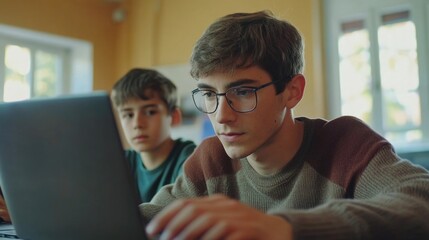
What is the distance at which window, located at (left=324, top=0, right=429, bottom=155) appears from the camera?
2.70 meters

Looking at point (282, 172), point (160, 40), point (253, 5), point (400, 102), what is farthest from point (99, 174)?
point (160, 40)

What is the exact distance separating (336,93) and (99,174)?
2465 millimetres

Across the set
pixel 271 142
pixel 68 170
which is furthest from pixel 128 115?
pixel 68 170

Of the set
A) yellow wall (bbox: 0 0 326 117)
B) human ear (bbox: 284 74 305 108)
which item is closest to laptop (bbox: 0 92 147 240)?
human ear (bbox: 284 74 305 108)

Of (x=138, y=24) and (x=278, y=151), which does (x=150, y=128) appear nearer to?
(x=278, y=151)

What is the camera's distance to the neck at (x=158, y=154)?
1768mm

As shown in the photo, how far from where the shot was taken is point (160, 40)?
384 cm

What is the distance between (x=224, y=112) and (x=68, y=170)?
36 cm

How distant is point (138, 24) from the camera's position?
4.00m

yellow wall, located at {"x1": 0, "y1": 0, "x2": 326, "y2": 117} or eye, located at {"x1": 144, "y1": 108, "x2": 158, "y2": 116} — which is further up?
yellow wall, located at {"x1": 0, "y1": 0, "x2": 326, "y2": 117}

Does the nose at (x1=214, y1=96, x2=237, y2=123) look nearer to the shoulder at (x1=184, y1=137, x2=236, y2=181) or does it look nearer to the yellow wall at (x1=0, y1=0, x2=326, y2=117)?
the shoulder at (x1=184, y1=137, x2=236, y2=181)

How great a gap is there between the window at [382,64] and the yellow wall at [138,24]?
0.50ft

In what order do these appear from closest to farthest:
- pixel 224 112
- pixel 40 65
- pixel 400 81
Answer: pixel 224 112, pixel 400 81, pixel 40 65

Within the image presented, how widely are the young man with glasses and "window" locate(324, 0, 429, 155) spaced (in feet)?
5.72
